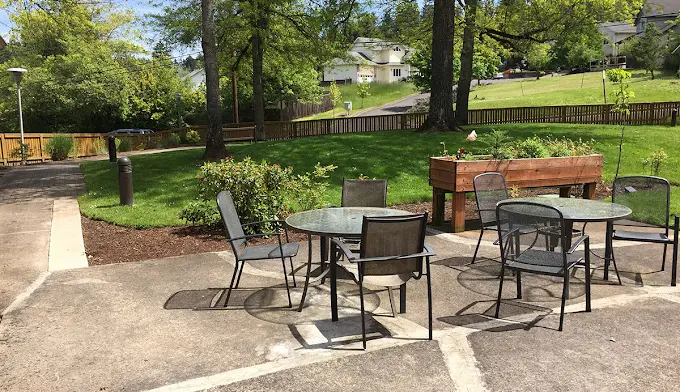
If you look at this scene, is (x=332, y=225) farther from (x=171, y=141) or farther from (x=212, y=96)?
(x=171, y=141)

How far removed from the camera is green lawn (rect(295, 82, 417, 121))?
2201 inches

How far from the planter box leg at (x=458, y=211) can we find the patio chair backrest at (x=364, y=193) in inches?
84.5

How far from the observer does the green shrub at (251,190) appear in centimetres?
779

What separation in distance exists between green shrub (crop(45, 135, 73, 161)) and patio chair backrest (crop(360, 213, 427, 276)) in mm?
23772

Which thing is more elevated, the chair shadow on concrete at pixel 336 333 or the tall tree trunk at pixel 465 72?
the tall tree trunk at pixel 465 72

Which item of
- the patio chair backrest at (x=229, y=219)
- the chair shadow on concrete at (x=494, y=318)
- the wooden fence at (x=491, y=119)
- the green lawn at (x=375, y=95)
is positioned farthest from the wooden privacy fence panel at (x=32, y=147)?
the green lawn at (x=375, y=95)

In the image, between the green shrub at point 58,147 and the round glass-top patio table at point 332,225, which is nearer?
the round glass-top patio table at point 332,225

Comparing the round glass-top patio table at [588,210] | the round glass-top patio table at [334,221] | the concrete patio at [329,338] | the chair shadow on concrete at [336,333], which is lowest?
the chair shadow on concrete at [336,333]

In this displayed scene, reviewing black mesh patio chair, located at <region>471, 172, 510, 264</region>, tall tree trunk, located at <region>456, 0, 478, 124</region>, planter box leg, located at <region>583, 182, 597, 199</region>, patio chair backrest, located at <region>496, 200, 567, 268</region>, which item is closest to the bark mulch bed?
planter box leg, located at <region>583, 182, 597, 199</region>

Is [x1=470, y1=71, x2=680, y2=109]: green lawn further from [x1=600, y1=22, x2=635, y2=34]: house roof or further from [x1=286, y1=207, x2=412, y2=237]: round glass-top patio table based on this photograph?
[x1=286, y1=207, x2=412, y2=237]: round glass-top patio table

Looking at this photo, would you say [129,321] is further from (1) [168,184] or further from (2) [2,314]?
(1) [168,184]

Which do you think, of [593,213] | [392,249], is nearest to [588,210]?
[593,213]

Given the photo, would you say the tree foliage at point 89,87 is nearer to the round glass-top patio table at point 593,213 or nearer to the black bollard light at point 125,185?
the black bollard light at point 125,185

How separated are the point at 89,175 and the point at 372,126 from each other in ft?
49.2
